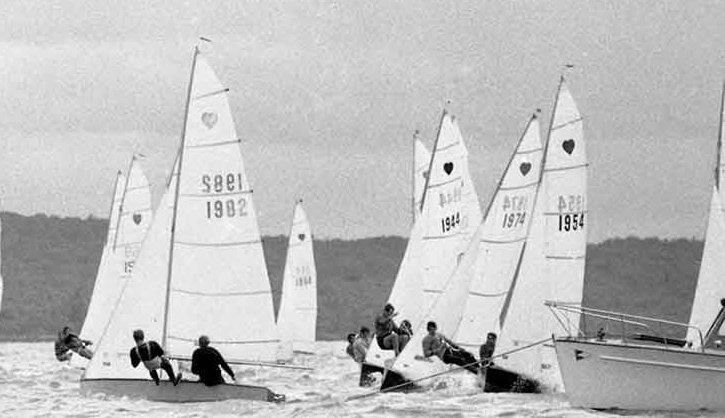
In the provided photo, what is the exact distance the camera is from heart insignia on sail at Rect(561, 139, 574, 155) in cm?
3572

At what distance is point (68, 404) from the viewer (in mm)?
32406

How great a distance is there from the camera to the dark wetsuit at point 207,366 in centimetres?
3028

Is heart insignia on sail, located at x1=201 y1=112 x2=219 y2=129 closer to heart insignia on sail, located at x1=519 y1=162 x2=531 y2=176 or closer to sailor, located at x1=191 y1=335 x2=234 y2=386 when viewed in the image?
sailor, located at x1=191 y1=335 x2=234 y2=386

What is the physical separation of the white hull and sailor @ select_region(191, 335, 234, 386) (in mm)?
6936

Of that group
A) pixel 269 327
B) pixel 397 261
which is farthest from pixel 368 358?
pixel 397 261

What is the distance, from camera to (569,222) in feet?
117

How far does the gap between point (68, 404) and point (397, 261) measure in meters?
87.0

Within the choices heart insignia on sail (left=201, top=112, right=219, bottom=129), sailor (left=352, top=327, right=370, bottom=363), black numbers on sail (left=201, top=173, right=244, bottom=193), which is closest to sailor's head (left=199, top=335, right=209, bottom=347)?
black numbers on sail (left=201, top=173, right=244, bottom=193)

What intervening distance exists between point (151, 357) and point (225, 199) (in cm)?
354

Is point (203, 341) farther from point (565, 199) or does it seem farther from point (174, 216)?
point (565, 199)

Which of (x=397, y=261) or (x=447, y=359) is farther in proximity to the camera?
(x=397, y=261)

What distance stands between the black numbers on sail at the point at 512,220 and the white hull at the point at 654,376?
291 inches

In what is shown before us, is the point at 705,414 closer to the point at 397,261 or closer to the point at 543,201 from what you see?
the point at 543,201

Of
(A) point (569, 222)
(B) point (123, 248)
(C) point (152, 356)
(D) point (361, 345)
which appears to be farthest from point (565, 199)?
(B) point (123, 248)
